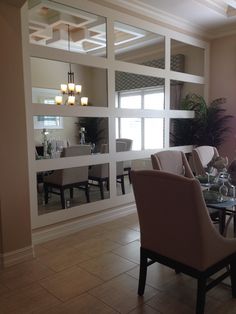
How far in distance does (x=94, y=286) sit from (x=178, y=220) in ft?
3.37

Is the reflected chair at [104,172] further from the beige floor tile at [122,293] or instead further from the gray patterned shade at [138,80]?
the beige floor tile at [122,293]

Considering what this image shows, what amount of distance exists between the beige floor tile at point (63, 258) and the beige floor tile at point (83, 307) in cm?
54

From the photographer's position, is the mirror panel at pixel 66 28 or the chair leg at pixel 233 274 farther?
the mirror panel at pixel 66 28

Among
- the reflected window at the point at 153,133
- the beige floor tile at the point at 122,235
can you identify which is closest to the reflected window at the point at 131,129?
the reflected window at the point at 153,133

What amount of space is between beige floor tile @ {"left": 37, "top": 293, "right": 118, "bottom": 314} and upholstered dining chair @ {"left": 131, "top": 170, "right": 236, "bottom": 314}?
0.52 metres

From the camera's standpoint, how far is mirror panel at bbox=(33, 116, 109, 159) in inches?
125

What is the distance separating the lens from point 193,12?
167 inches

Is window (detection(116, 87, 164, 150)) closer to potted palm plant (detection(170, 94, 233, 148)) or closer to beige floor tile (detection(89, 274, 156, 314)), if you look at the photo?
potted palm plant (detection(170, 94, 233, 148))

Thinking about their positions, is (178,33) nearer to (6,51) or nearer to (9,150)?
(6,51)

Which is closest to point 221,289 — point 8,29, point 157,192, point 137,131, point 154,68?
point 157,192

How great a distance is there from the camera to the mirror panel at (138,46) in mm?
3859

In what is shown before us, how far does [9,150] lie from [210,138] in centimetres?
369

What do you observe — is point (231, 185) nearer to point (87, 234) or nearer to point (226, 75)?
point (87, 234)

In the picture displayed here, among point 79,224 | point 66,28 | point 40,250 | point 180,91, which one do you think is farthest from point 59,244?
point 180,91
